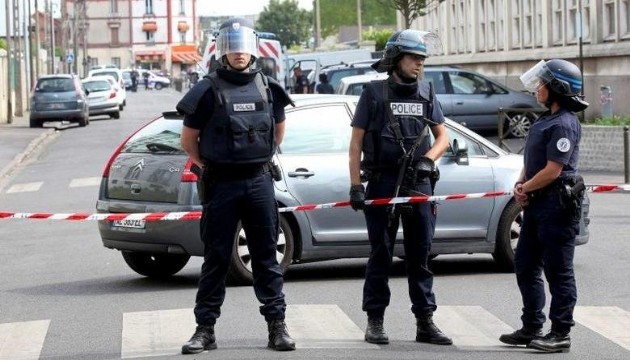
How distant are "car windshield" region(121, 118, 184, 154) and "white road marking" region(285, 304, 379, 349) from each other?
211cm

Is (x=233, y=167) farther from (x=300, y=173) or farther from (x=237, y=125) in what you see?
(x=300, y=173)

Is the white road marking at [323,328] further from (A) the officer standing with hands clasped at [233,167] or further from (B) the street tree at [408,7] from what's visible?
(B) the street tree at [408,7]

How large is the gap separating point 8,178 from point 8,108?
78.9 feet

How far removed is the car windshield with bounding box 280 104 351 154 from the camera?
40.5 feet

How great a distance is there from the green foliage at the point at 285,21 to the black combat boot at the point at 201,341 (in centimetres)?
14682

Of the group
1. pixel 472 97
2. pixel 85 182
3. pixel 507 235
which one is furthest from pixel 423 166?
pixel 472 97

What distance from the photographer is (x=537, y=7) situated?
45156 mm

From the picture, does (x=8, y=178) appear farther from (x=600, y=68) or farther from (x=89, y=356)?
(x=89, y=356)

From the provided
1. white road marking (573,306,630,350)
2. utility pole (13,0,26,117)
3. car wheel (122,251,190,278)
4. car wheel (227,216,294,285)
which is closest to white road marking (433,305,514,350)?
white road marking (573,306,630,350)

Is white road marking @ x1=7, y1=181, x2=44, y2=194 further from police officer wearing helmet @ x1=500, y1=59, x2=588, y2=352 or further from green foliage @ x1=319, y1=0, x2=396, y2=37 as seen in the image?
green foliage @ x1=319, y1=0, x2=396, y2=37

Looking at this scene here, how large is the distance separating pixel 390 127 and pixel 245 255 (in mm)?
3144

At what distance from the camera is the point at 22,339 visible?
383 inches

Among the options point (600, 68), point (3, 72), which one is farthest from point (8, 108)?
point (600, 68)

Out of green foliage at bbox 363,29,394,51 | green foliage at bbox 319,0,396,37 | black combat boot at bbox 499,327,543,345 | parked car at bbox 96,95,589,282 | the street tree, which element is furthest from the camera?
green foliage at bbox 319,0,396,37
